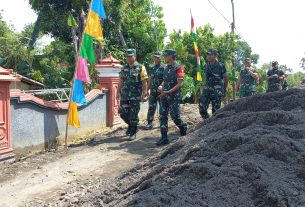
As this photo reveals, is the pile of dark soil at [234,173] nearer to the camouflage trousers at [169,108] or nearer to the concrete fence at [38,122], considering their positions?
the camouflage trousers at [169,108]

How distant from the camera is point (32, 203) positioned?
4141mm

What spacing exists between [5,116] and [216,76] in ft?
12.1

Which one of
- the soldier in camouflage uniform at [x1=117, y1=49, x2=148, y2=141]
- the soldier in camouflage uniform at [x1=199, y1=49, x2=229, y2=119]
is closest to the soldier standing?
the soldier in camouflage uniform at [x1=199, y1=49, x2=229, y2=119]

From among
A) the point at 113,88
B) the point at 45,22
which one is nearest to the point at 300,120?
the point at 113,88

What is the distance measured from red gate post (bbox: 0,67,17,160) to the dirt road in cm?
21

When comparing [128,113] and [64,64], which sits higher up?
[64,64]

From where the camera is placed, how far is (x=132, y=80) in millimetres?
6887

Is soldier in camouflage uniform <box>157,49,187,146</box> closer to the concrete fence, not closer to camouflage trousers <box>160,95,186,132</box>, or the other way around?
camouflage trousers <box>160,95,186,132</box>

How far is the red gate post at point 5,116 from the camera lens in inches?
223

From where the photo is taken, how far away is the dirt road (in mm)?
4348

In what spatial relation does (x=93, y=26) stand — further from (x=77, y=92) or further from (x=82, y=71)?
(x=77, y=92)

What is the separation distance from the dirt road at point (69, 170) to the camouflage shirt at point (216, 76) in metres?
1.16

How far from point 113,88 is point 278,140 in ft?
20.5

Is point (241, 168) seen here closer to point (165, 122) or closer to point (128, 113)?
point (165, 122)
